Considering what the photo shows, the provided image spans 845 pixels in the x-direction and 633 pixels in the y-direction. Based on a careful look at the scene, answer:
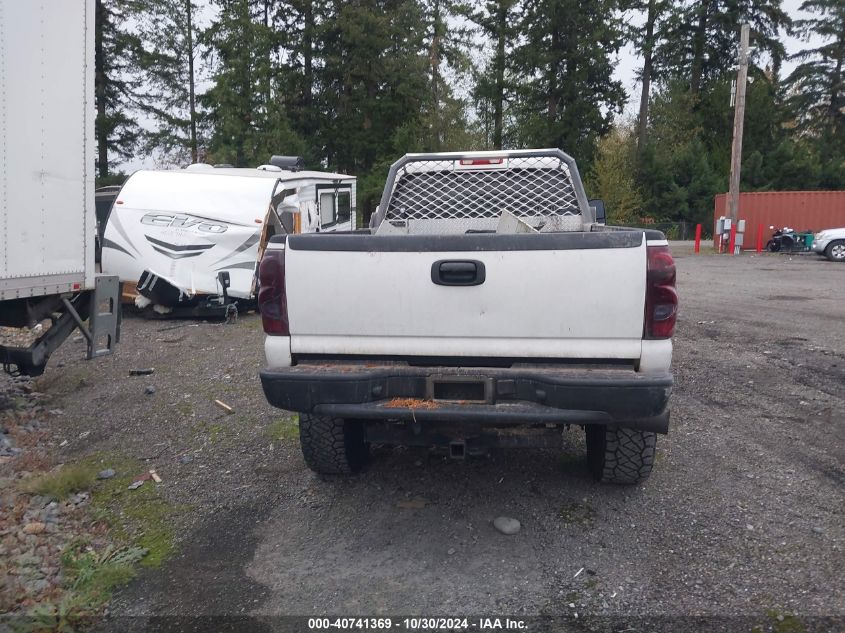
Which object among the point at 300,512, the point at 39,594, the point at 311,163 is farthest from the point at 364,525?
the point at 311,163

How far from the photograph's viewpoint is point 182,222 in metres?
11.7

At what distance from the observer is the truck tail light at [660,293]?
370 cm

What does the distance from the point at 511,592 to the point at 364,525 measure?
110 cm

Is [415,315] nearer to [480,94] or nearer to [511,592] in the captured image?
[511,592]

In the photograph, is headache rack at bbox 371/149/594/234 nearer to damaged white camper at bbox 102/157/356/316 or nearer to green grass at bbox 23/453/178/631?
green grass at bbox 23/453/178/631

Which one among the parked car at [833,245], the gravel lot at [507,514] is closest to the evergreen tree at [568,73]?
the parked car at [833,245]

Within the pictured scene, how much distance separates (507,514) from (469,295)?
55.7 inches

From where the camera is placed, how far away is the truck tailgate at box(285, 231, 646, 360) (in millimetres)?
3744

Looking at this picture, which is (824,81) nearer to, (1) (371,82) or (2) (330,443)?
(1) (371,82)

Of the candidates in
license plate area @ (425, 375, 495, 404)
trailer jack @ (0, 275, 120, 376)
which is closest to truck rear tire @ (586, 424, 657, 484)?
license plate area @ (425, 375, 495, 404)

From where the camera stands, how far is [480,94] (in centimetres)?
3928

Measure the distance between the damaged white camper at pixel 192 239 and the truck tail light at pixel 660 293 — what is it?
8500mm

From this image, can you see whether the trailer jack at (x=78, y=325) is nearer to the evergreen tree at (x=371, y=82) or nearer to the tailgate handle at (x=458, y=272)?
the tailgate handle at (x=458, y=272)

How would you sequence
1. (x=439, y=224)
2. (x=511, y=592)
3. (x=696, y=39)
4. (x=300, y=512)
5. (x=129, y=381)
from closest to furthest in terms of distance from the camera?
(x=511, y=592), (x=300, y=512), (x=439, y=224), (x=129, y=381), (x=696, y=39)
